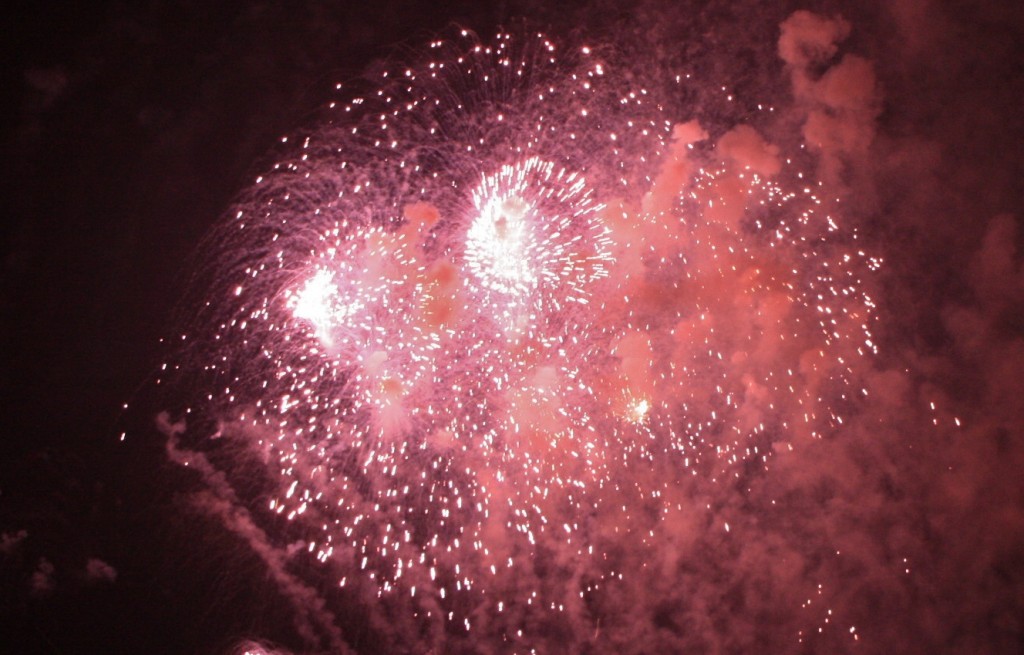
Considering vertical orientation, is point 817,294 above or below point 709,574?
Result: above

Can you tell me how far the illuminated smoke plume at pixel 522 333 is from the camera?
4.58 m

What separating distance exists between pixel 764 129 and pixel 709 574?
12.2 feet

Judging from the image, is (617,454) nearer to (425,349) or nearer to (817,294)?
A: (425,349)

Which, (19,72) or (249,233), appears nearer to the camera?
(249,233)

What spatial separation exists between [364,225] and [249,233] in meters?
0.94

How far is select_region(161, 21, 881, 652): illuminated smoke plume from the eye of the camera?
15.0 feet

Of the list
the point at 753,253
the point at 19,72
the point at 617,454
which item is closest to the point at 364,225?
the point at 617,454

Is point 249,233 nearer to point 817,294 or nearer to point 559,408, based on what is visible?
point 559,408

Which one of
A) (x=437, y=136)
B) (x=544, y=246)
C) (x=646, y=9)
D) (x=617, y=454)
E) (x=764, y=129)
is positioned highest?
(x=646, y=9)

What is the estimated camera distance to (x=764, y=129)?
4832 mm

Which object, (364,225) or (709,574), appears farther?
(709,574)

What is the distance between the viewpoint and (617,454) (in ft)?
15.7

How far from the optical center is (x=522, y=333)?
465 cm

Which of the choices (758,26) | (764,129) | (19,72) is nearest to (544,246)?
(764,129)
